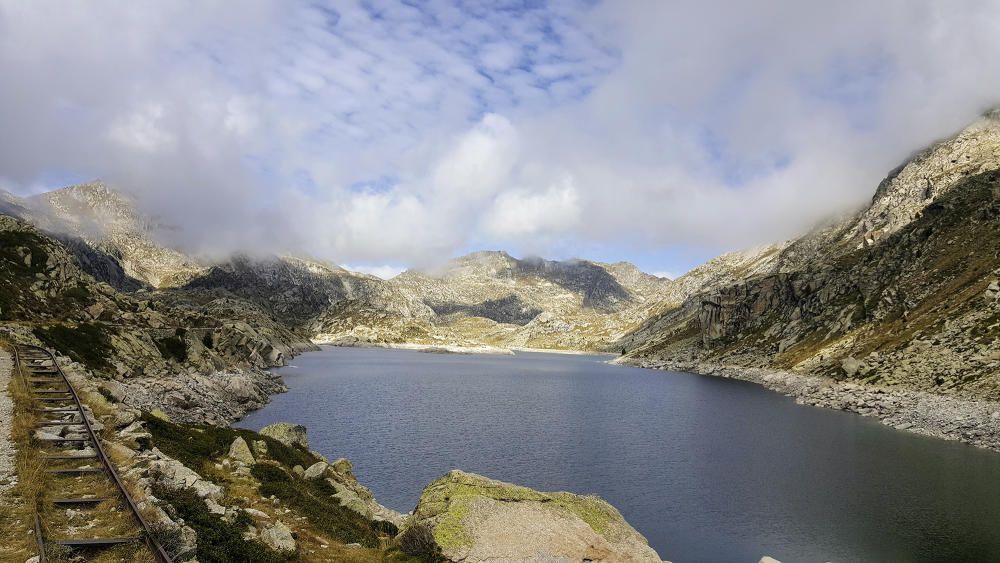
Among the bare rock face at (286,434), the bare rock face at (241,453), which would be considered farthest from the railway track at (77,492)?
the bare rock face at (286,434)

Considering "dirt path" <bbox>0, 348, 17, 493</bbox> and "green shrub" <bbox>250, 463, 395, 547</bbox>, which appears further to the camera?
"green shrub" <bbox>250, 463, 395, 547</bbox>

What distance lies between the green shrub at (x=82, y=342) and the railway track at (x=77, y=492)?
40659mm

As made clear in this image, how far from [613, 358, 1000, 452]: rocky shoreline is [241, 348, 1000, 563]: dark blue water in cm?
329

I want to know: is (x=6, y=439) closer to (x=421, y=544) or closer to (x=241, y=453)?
(x=241, y=453)

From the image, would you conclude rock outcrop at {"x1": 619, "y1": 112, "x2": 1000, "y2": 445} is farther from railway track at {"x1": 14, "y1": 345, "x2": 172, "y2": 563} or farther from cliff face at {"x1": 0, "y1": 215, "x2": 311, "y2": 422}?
cliff face at {"x1": 0, "y1": 215, "x2": 311, "y2": 422}

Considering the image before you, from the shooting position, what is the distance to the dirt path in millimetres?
16953

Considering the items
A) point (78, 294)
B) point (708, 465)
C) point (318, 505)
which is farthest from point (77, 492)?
point (78, 294)

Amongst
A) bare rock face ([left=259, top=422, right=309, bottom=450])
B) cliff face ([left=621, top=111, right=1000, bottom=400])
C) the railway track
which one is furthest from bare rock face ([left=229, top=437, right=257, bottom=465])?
cliff face ([left=621, top=111, right=1000, bottom=400])

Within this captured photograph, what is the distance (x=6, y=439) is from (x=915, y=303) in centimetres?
15504

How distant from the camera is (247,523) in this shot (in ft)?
62.2

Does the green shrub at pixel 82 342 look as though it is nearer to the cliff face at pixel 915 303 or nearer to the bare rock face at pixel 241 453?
the bare rock face at pixel 241 453

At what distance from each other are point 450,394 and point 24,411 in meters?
94.6

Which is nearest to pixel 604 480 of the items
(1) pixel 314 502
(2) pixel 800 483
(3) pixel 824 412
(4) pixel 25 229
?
(2) pixel 800 483

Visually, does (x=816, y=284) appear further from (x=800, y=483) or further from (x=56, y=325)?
(x=56, y=325)
